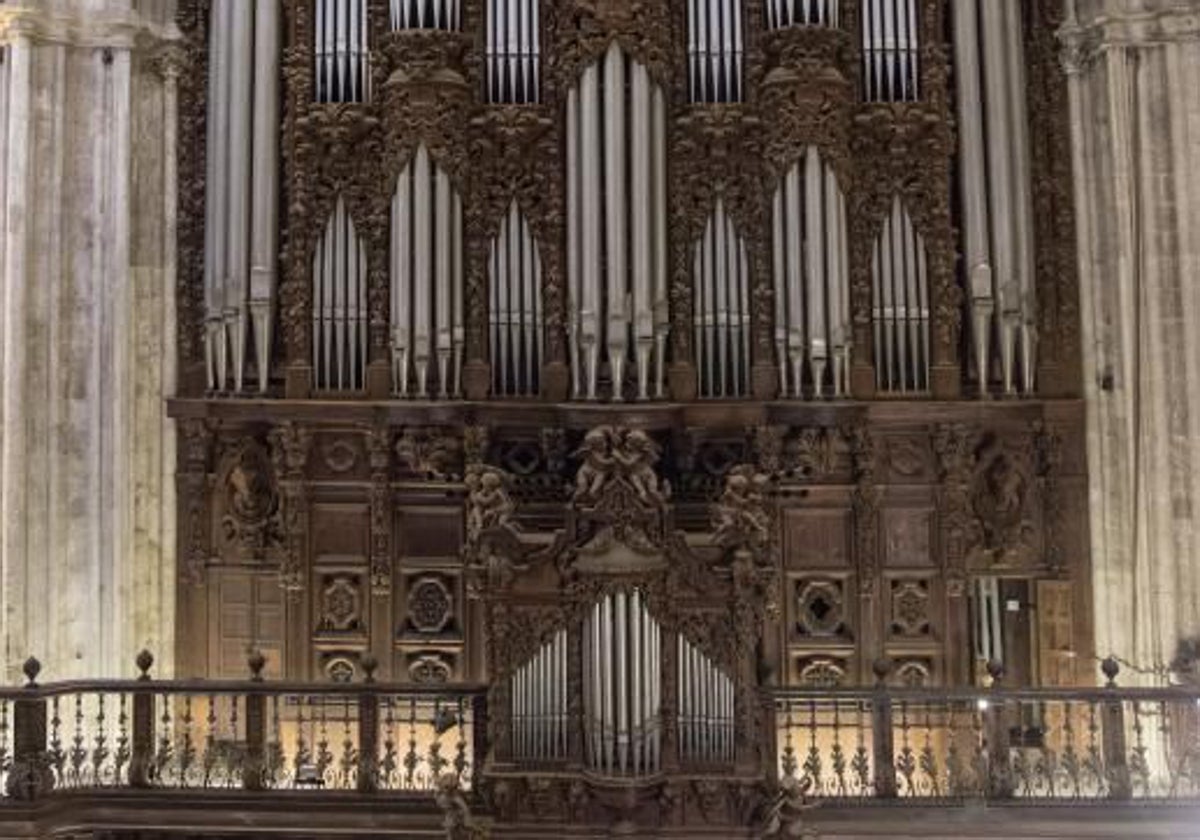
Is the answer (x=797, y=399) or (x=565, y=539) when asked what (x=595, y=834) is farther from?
(x=797, y=399)

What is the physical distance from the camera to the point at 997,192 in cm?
1442

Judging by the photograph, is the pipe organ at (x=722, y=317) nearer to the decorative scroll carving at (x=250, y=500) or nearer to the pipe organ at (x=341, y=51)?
the pipe organ at (x=341, y=51)

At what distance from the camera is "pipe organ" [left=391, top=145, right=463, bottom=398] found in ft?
47.2

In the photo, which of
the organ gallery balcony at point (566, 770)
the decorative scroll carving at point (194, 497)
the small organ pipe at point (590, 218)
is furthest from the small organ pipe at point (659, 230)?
the decorative scroll carving at point (194, 497)

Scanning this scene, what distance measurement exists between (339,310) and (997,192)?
656 cm

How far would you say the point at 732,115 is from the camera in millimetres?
14602

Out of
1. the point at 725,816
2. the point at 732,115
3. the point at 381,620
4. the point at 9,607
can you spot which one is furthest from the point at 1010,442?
the point at 9,607

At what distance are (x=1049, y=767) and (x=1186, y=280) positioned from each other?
4.75 meters

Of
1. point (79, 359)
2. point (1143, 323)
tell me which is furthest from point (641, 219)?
point (79, 359)

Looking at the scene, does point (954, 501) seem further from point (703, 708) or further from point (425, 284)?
point (425, 284)

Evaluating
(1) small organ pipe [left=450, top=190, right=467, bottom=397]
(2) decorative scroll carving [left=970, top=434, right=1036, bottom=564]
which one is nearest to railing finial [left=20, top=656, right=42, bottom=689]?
(1) small organ pipe [left=450, top=190, right=467, bottom=397]

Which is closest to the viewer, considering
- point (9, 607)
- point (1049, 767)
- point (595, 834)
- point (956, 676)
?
point (595, 834)

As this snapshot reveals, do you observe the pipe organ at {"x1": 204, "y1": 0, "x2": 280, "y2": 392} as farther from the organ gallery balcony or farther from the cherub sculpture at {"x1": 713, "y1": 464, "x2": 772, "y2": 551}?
the cherub sculpture at {"x1": 713, "y1": 464, "x2": 772, "y2": 551}

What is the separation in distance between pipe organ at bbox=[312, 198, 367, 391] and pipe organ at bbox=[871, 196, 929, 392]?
5.06 metres
